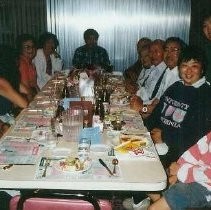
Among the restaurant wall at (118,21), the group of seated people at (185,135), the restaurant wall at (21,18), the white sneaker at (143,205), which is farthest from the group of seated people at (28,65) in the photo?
the white sneaker at (143,205)

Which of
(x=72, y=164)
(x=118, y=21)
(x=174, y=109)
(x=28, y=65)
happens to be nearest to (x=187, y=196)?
(x=72, y=164)

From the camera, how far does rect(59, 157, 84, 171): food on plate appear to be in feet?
5.89

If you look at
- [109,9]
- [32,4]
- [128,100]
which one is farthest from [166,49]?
[32,4]

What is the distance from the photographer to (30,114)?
2924mm

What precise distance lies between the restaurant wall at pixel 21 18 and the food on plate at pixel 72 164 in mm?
5817

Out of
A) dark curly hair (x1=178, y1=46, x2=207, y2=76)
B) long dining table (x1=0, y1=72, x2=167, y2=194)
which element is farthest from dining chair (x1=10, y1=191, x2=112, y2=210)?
dark curly hair (x1=178, y1=46, x2=207, y2=76)

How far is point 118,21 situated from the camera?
7.30m

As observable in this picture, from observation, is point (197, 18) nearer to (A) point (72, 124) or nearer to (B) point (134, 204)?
(B) point (134, 204)

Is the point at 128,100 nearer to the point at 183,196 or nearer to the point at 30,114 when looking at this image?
the point at 30,114

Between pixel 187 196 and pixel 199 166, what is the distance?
0.20 metres

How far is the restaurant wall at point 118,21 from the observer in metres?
7.18

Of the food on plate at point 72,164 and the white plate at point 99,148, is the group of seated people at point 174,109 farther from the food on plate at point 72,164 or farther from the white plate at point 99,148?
the food on plate at point 72,164

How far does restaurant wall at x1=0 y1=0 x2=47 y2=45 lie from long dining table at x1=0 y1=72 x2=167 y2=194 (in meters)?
5.09

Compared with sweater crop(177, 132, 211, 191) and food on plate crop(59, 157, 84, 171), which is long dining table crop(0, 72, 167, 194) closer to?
food on plate crop(59, 157, 84, 171)
